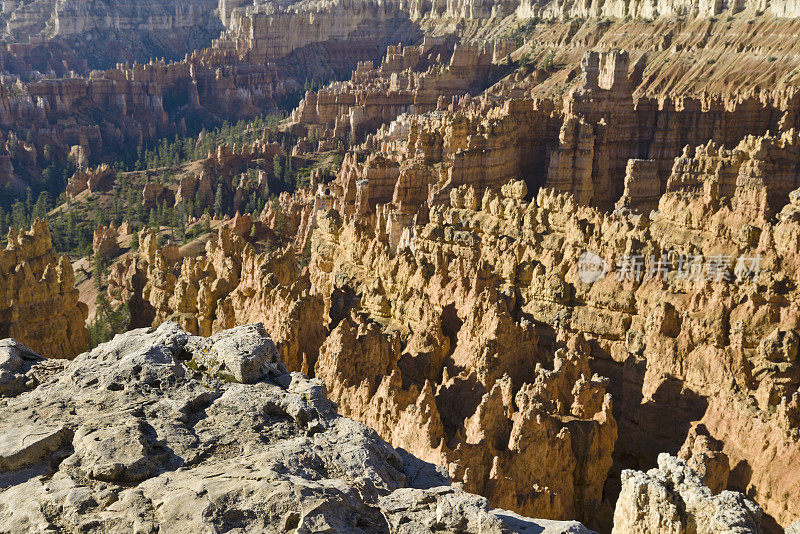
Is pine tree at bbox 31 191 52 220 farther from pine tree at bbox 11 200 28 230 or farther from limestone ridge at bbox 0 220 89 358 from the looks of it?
limestone ridge at bbox 0 220 89 358

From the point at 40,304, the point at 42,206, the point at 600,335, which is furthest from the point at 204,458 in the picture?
the point at 42,206

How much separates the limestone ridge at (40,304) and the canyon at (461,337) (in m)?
0.11

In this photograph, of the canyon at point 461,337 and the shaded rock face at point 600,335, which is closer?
the canyon at point 461,337

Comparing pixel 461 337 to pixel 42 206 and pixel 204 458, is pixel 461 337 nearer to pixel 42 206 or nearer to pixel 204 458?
pixel 204 458

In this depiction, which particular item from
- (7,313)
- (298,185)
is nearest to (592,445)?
(7,313)

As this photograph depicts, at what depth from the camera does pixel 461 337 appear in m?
23.0

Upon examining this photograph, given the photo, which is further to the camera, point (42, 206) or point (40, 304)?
point (42, 206)

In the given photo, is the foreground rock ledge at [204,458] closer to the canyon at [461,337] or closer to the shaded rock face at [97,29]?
the canyon at [461,337]

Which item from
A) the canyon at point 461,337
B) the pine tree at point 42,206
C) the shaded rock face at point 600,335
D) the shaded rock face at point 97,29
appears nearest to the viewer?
the canyon at point 461,337

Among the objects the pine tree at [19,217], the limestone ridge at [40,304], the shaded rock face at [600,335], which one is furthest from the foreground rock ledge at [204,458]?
the pine tree at [19,217]

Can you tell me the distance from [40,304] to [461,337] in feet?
52.5

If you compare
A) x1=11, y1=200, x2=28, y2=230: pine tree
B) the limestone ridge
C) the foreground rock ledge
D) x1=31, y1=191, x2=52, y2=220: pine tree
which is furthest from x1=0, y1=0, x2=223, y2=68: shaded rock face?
the foreground rock ledge

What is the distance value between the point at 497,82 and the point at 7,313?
81.3 m

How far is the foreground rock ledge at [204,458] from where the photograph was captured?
7309 millimetres
